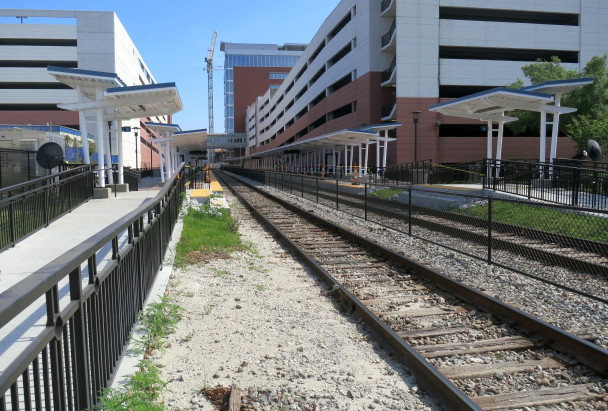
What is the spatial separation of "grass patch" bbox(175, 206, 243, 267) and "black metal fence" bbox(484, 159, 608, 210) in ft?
32.1

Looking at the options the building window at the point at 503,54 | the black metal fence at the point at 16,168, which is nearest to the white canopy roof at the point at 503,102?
the black metal fence at the point at 16,168

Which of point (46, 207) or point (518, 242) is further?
point (46, 207)

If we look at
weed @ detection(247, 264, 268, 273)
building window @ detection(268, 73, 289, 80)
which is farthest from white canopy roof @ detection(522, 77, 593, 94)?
building window @ detection(268, 73, 289, 80)

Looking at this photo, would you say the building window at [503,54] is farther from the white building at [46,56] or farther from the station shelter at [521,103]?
the white building at [46,56]

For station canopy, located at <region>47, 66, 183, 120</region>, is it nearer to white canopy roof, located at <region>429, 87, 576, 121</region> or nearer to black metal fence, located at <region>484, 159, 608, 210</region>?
white canopy roof, located at <region>429, 87, 576, 121</region>

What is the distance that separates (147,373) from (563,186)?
16.3 m

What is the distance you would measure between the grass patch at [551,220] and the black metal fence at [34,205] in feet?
29.4

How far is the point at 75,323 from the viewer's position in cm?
300

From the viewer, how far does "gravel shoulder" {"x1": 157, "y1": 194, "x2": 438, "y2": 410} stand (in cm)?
411

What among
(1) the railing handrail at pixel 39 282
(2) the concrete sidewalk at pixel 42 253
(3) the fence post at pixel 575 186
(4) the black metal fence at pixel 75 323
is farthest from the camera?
(3) the fence post at pixel 575 186

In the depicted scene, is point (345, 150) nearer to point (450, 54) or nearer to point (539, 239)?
point (450, 54)

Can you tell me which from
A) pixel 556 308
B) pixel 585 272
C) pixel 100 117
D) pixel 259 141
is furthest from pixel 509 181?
pixel 259 141

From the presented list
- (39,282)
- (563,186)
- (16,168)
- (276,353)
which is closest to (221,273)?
(276,353)

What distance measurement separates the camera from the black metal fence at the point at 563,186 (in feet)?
50.8
